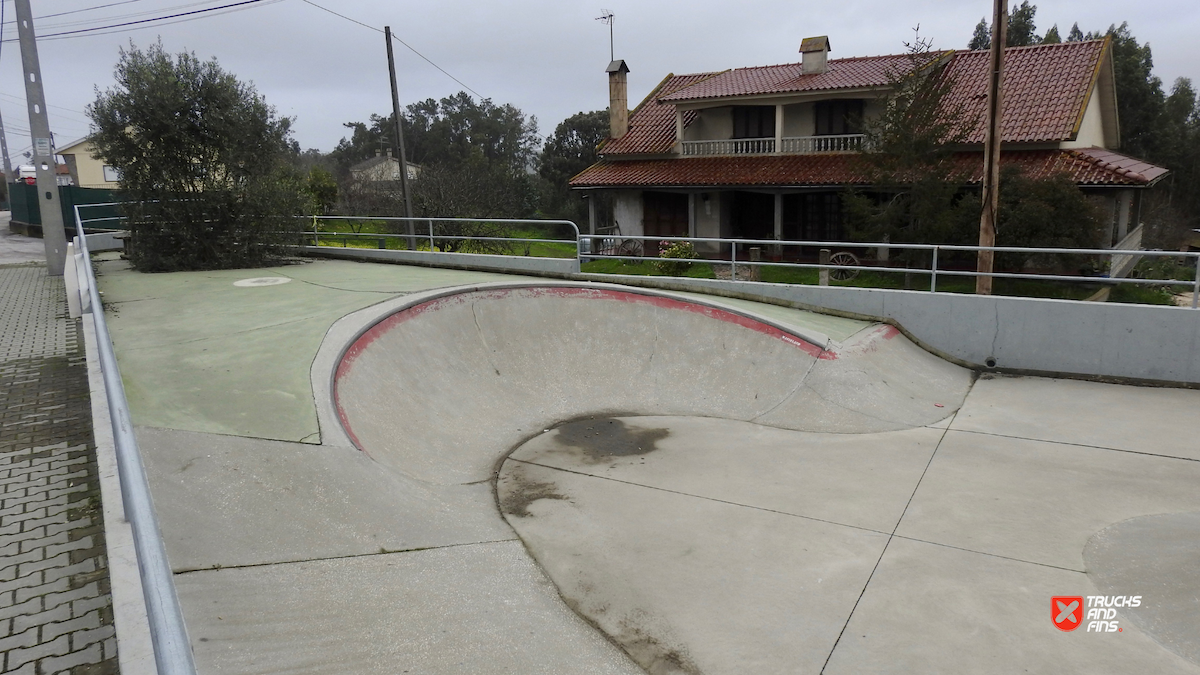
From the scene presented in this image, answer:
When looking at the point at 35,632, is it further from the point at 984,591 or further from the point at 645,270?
the point at 645,270

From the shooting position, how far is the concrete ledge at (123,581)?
2971 millimetres

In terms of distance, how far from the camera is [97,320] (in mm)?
5566

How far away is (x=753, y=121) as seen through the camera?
24906 millimetres

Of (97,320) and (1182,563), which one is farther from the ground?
(97,320)

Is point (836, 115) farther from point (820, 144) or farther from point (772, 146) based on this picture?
point (772, 146)

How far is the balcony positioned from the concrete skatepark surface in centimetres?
1297

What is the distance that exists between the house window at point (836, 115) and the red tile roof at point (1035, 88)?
8.60ft

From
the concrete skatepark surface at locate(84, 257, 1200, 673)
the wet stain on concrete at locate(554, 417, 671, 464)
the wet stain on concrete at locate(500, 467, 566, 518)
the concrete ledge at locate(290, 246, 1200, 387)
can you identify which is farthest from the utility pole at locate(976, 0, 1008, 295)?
the wet stain on concrete at locate(500, 467, 566, 518)

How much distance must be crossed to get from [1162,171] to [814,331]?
1772cm

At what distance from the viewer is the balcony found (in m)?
23.0

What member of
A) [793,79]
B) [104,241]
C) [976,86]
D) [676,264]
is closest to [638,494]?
[676,264]

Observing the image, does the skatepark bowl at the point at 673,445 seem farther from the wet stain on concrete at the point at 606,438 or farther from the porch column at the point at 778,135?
the porch column at the point at 778,135

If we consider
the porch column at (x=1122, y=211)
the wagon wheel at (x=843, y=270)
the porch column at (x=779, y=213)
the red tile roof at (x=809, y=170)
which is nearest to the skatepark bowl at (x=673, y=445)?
the wagon wheel at (x=843, y=270)

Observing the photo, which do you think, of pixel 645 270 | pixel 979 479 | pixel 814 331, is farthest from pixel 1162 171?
pixel 979 479
